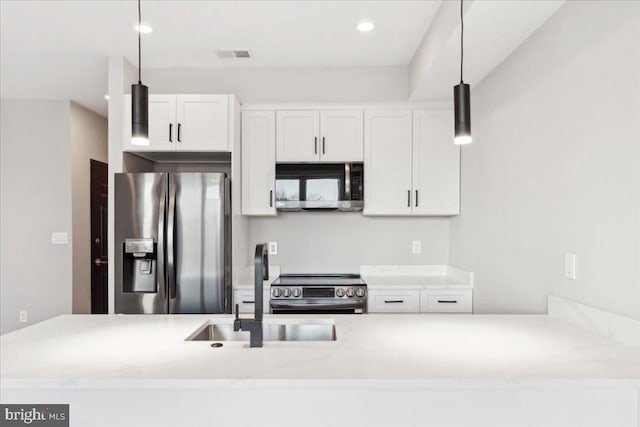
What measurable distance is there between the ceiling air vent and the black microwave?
938 mm

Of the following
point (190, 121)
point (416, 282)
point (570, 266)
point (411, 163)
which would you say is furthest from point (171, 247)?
point (570, 266)

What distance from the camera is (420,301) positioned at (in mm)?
2986

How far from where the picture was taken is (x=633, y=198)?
4.80ft

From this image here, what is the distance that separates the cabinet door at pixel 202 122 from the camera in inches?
118

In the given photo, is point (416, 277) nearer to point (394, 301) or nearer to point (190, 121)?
point (394, 301)

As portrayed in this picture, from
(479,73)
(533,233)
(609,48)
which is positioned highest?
(479,73)

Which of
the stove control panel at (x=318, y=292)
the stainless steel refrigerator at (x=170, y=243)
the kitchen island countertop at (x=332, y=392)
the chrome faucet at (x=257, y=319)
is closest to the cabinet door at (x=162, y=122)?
the stainless steel refrigerator at (x=170, y=243)

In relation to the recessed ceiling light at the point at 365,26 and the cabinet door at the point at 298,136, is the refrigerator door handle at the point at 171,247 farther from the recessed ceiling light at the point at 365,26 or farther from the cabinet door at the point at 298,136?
the recessed ceiling light at the point at 365,26

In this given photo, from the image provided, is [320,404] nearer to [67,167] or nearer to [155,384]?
[155,384]

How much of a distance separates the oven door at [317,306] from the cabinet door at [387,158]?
0.78m

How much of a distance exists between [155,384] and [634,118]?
1872 millimetres

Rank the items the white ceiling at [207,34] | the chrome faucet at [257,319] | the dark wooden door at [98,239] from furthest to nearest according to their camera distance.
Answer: the dark wooden door at [98,239] < the white ceiling at [207,34] < the chrome faucet at [257,319]

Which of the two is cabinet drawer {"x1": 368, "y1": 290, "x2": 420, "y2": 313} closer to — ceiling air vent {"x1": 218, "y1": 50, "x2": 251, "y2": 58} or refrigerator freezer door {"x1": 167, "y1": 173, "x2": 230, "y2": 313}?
refrigerator freezer door {"x1": 167, "y1": 173, "x2": 230, "y2": 313}

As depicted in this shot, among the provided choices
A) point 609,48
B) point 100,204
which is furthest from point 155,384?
point 100,204
